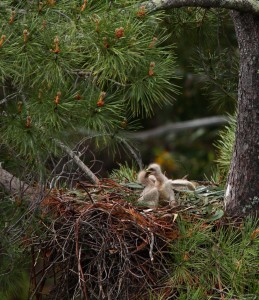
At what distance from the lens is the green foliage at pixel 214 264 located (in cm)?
684

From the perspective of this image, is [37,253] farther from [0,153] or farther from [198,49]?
[198,49]

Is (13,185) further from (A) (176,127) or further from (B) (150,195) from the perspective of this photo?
(A) (176,127)

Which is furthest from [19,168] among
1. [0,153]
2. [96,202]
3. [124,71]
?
[124,71]

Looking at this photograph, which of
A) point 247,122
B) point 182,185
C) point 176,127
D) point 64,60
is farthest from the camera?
point 176,127

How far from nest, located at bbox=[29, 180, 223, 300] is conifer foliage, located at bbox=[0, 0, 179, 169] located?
427mm

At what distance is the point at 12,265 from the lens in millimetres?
7477

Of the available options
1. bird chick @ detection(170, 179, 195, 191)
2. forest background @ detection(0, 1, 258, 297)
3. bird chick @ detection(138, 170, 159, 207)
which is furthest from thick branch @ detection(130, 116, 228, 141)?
bird chick @ detection(138, 170, 159, 207)

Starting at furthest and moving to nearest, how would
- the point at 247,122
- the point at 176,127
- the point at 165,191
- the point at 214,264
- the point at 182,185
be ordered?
the point at 176,127 < the point at 182,185 < the point at 165,191 < the point at 247,122 < the point at 214,264

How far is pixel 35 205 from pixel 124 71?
949 millimetres

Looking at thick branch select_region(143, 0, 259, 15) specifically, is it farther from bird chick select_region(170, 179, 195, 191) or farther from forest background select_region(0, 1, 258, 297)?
bird chick select_region(170, 179, 195, 191)

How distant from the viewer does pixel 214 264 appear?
691 cm

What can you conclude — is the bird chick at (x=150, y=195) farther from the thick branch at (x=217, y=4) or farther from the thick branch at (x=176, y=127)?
the thick branch at (x=176, y=127)

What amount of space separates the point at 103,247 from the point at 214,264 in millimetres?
623

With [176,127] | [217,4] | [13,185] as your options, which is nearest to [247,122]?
[217,4]
